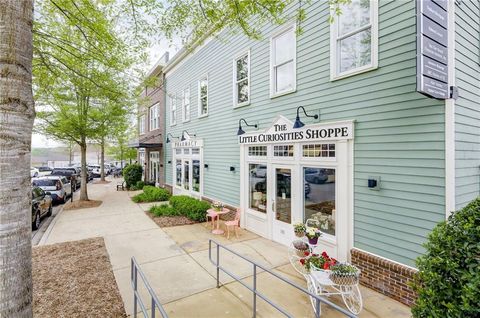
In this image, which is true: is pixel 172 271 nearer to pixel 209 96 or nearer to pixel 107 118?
pixel 209 96

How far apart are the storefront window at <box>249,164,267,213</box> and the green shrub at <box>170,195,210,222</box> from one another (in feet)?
7.75

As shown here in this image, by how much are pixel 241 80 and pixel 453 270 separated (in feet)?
26.2

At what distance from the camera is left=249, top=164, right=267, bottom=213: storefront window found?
814 cm

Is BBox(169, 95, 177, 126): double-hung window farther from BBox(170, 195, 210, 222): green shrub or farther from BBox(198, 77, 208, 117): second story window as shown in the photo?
BBox(170, 195, 210, 222): green shrub

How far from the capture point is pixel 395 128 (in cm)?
468

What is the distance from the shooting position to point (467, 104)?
4.52 m

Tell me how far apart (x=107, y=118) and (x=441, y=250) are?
14546 millimetres

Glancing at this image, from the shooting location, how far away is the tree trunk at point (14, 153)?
84.4 inches

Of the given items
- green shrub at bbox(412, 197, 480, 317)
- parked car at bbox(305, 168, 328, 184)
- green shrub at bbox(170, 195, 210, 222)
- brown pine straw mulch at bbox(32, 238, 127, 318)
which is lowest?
brown pine straw mulch at bbox(32, 238, 127, 318)

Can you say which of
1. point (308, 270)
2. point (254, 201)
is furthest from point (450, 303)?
point (254, 201)

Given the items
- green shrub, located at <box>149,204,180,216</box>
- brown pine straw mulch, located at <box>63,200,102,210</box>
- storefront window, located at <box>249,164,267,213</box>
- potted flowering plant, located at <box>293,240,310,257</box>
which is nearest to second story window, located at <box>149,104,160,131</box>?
brown pine straw mulch, located at <box>63,200,102,210</box>

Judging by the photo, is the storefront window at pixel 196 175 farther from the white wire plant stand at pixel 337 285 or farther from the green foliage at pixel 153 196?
the white wire plant stand at pixel 337 285

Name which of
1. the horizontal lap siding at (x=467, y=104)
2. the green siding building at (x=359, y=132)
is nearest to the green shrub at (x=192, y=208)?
the green siding building at (x=359, y=132)

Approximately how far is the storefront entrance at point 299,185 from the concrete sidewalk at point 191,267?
29.3 inches
